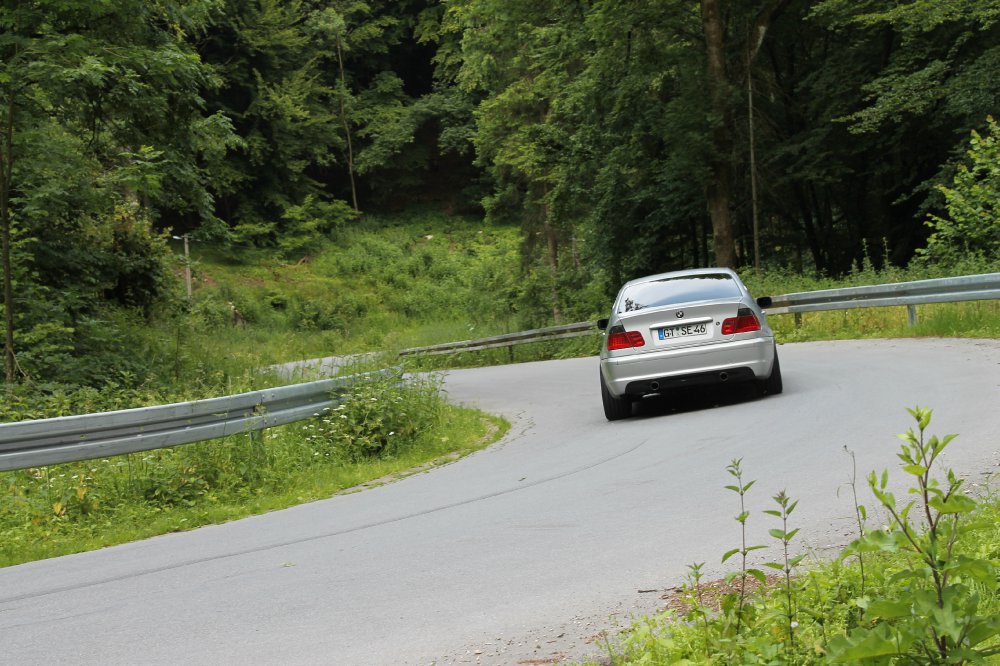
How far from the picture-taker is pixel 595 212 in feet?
Answer: 103

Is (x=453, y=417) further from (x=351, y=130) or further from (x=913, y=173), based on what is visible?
(x=351, y=130)

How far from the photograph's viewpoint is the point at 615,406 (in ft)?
38.7

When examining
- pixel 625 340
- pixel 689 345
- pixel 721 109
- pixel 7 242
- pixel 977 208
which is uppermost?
pixel 721 109

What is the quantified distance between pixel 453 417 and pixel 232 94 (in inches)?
1917

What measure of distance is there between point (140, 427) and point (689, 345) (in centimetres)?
599

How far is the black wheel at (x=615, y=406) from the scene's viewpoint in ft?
38.5

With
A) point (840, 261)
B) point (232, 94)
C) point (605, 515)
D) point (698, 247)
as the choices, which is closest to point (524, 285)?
point (698, 247)

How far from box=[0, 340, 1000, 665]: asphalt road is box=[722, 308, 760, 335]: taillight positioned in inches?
35.3

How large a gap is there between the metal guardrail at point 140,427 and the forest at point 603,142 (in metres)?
6.75

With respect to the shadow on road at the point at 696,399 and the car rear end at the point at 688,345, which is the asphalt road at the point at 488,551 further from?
the shadow on road at the point at 696,399

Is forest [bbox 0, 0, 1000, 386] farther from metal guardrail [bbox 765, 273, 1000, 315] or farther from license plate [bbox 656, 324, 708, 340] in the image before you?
license plate [bbox 656, 324, 708, 340]

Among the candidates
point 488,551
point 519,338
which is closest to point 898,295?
point 488,551

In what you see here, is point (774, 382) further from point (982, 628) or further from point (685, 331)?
point (982, 628)

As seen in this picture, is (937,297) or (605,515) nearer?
(605,515)
